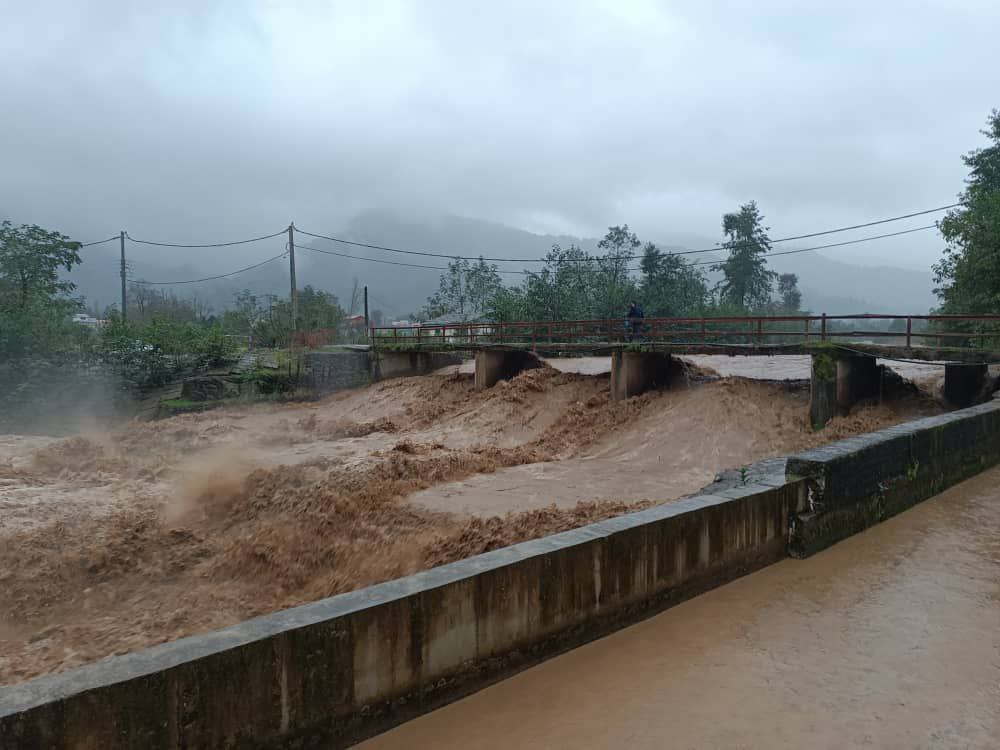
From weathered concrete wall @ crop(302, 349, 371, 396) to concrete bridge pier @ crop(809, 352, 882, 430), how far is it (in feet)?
65.9

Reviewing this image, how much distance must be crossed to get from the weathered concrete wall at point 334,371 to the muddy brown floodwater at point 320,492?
26.1 feet

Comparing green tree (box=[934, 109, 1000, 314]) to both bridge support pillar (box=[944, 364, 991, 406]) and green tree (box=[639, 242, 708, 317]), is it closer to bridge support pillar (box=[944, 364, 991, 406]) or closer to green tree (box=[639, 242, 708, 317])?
bridge support pillar (box=[944, 364, 991, 406])

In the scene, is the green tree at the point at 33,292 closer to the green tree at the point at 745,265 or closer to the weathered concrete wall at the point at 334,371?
the weathered concrete wall at the point at 334,371

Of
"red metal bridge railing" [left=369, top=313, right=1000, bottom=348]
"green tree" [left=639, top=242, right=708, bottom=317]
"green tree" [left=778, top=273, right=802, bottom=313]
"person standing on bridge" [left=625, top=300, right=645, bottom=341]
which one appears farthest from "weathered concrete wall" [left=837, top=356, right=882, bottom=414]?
"green tree" [left=778, top=273, right=802, bottom=313]

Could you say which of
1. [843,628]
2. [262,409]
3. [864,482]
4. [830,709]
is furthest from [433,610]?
[262,409]

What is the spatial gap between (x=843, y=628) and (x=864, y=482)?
9.18 ft

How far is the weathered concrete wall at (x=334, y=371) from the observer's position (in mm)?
30359

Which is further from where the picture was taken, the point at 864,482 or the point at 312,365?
the point at 312,365

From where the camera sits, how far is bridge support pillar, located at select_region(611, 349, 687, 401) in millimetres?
19047

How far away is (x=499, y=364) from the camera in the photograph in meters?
24.3

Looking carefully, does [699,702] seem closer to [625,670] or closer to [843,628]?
[625,670]

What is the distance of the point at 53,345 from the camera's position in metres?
27.2

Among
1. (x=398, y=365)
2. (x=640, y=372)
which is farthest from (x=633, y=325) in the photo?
(x=398, y=365)

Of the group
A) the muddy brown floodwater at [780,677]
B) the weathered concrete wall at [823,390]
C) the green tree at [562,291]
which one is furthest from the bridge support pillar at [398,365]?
Result: the muddy brown floodwater at [780,677]
